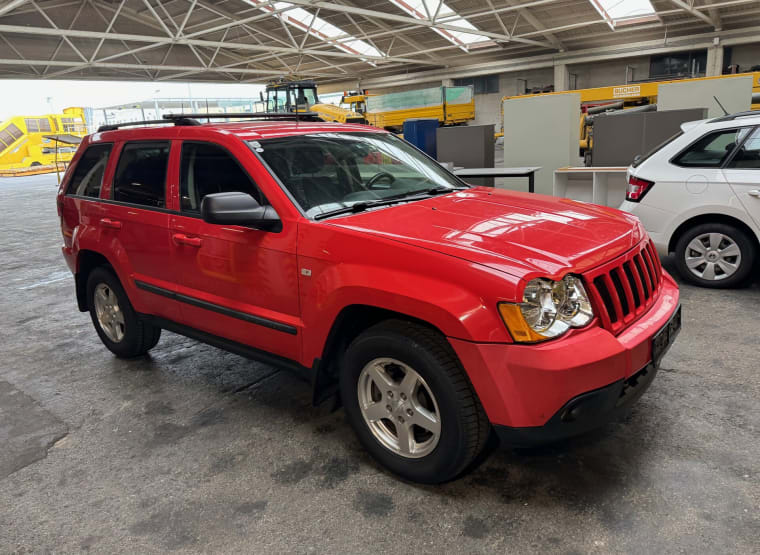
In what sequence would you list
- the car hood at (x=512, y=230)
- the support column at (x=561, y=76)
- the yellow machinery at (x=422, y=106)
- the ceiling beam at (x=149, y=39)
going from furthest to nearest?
the support column at (x=561, y=76), the yellow machinery at (x=422, y=106), the ceiling beam at (x=149, y=39), the car hood at (x=512, y=230)

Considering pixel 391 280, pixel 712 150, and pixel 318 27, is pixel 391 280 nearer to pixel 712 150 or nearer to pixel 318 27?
pixel 712 150

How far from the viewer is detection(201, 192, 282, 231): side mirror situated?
2.73m

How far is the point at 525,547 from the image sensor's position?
7.26 feet

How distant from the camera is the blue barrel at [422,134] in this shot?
13008 millimetres

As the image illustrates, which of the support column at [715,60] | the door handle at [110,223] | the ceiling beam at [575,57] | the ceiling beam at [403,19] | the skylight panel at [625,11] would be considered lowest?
the door handle at [110,223]

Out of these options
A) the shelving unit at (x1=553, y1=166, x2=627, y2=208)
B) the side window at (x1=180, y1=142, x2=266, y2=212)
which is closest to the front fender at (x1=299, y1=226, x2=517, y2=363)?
the side window at (x1=180, y1=142, x2=266, y2=212)

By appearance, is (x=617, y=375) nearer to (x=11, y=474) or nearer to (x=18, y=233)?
(x=11, y=474)

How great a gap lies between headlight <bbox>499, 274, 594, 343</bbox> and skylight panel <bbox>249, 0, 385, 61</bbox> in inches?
797

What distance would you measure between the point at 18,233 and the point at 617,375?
12.0 metres

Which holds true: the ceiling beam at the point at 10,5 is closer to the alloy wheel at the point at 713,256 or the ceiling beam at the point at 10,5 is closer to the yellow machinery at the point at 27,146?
the yellow machinery at the point at 27,146

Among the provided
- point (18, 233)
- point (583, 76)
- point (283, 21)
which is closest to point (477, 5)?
point (283, 21)

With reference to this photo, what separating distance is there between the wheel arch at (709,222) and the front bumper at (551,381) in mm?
3519

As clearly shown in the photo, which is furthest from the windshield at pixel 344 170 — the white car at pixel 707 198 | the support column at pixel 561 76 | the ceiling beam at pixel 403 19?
the support column at pixel 561 76

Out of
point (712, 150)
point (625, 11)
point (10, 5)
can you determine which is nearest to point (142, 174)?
point (712, 150)
